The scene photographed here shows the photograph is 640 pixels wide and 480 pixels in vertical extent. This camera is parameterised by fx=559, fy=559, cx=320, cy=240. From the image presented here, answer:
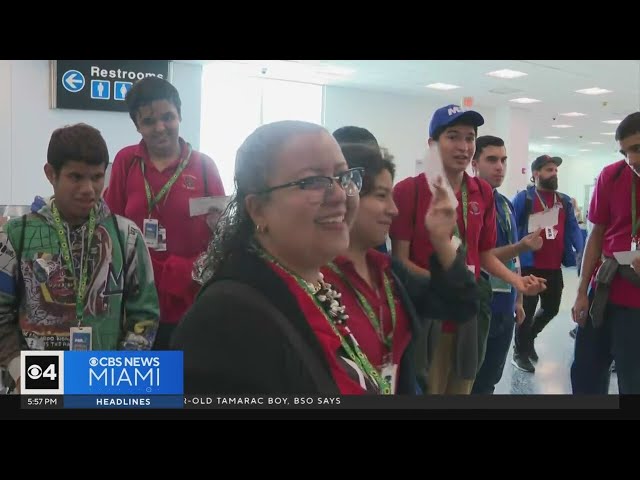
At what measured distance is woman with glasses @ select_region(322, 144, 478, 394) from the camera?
4.75 ft

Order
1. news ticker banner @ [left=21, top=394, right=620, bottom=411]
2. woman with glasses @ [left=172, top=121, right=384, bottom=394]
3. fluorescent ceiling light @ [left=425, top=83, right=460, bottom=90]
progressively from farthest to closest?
fluorescent ceiling light @ [left=425, top=83, right=460, bottom=90] < news ticker banner @ [left=21, top=394, right=620, bottom=411] < woman with glasses @ [left=172, top=121, right=384, bottom=394]

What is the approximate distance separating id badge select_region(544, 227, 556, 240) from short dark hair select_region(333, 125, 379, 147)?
2.71 feet

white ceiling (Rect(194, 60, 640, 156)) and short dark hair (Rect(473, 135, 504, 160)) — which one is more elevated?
white ceiling (Rect(194, 60, 640, 156))

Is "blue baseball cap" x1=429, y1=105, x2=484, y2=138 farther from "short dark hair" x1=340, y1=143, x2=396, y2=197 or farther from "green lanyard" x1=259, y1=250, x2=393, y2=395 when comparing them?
"green lanyard" x1=259, y1=250, x2=393, y2=395

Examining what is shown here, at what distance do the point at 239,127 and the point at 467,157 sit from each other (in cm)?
76

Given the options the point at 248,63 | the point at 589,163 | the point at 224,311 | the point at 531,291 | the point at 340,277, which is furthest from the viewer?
the point at 589,163

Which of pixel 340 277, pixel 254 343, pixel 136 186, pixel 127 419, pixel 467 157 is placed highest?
pixel 467 157

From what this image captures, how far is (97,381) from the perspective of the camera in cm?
160

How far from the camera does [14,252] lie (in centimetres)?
158

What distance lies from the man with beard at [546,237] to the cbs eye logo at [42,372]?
140 cm

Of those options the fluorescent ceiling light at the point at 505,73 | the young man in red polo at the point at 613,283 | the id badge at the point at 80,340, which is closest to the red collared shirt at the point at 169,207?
the id badge at the point at 80,340

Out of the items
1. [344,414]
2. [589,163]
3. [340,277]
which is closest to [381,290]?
[340,277]

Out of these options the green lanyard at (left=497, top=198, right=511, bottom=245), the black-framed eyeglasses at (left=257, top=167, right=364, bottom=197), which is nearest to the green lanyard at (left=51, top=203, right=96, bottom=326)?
the black-framed eyeglasses at (left=257, top=167, right=364, bottom=197)

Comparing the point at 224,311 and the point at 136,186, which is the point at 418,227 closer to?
the point at 224,311
